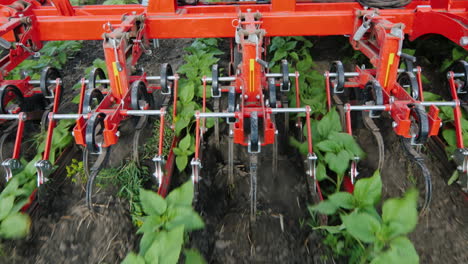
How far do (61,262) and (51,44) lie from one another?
4008mm

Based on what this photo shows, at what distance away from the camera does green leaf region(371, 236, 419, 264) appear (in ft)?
6.88

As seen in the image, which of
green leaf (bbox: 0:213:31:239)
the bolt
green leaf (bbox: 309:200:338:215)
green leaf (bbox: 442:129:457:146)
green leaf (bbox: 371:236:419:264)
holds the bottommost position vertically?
green leaf (bbox: 0:213:31:239)

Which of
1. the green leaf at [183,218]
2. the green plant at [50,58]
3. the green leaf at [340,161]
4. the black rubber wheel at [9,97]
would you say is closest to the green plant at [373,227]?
the green leaf at [340,161]

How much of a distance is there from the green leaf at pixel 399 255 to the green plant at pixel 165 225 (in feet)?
3.65

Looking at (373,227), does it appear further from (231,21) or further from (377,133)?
(231,21)

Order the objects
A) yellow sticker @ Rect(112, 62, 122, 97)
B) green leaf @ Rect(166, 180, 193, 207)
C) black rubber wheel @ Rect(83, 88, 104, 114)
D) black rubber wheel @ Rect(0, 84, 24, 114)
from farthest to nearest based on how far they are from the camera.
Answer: black rubber wheel @ Rect(0, 84, 24, 114)
yellow sticker @ Rect(112, 62, 122, 97)
black rubber wheel @ Rect(83, 88, 104, 114)
green leaf @ Rect(166, 180, 193, 207)

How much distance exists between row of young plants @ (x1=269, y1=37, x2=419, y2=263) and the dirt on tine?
6.0 inches

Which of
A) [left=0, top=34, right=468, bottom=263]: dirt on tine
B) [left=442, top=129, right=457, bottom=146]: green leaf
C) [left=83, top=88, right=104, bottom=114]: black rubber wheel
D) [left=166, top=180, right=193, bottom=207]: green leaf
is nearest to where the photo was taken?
[left=166, top=180, right=193, bottom=207]: green leaf

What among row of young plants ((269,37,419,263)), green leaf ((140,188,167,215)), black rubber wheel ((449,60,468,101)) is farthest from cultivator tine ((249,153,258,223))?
black rubber wheel ((449,60,468,101))

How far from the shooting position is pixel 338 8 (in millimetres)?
4297

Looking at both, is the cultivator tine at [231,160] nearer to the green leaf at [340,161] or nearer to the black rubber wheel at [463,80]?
the green leaf at [340,161]

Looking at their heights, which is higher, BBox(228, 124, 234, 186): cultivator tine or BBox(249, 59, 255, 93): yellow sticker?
BBox(249, 59, 255, 93): yellow sticker

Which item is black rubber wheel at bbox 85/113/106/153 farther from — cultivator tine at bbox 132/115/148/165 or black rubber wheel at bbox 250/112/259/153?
black rubber wheel at bbox 250/112/259/153

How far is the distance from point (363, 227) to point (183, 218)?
3.75 feet
